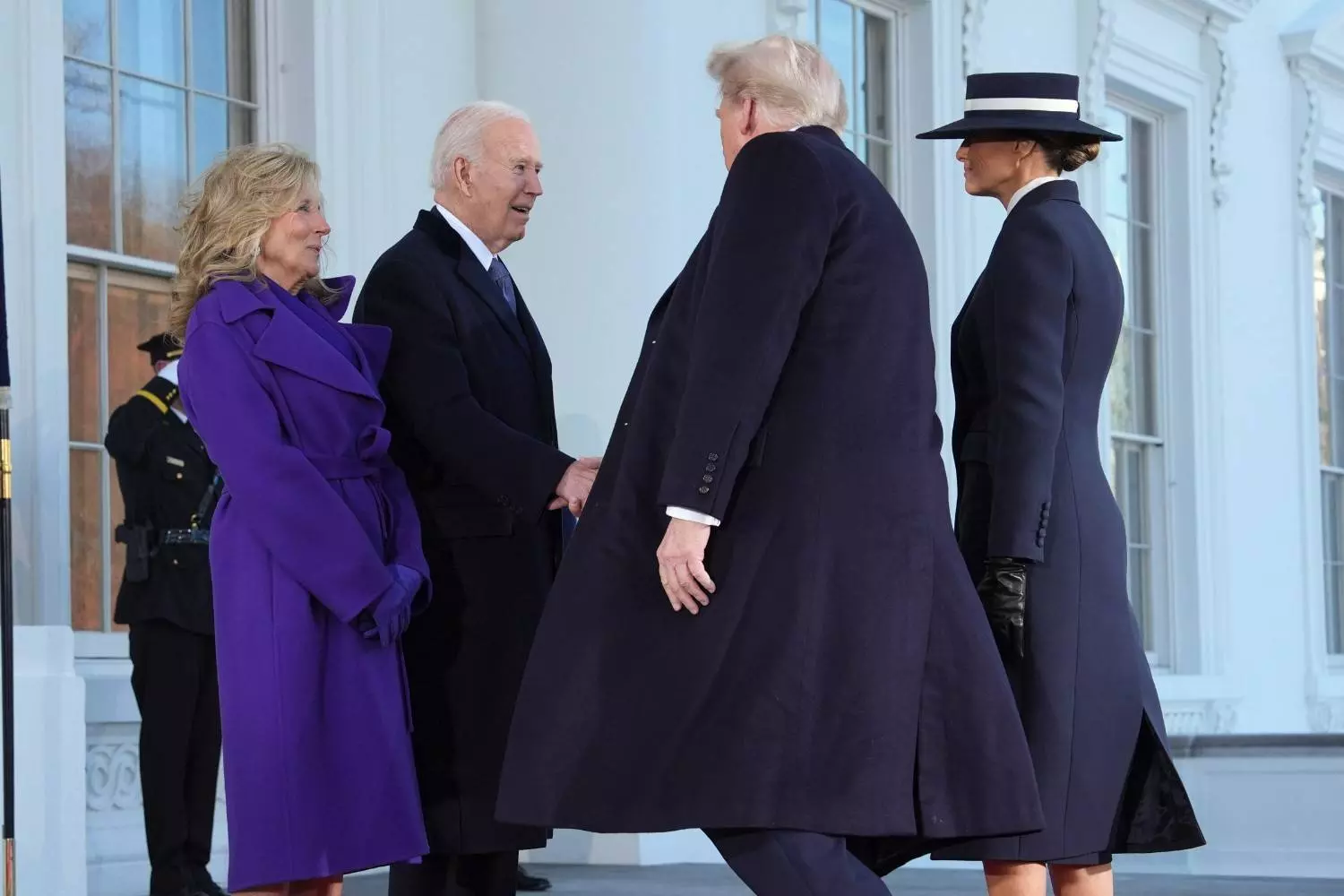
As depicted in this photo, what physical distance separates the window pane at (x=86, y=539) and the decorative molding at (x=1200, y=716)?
5.84m

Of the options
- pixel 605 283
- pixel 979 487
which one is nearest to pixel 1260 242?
pixel 605 283

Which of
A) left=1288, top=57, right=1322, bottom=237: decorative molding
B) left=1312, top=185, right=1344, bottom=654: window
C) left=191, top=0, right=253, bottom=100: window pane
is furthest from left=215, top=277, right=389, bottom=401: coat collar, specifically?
left=1312, top=185, right=1344, bottom=654: window

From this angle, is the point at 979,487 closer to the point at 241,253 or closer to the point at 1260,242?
the point at 241,253

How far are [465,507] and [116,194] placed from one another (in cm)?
263

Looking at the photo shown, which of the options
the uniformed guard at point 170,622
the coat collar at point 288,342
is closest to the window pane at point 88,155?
the uniformed guard at point 170,622

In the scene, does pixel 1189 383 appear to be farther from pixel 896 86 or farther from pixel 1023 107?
pixel 1023 107

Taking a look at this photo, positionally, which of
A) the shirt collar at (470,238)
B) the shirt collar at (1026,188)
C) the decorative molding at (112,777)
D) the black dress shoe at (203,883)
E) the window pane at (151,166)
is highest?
the window pane at (151,166)

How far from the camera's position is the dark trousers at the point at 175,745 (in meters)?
5.20

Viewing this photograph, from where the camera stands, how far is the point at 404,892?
364 centimetres

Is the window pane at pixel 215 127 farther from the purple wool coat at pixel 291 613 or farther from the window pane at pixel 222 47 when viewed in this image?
the purple wool coat at pixel 291 613

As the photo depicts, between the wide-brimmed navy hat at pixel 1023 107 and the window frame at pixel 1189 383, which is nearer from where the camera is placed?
the wide-brimmed navy hat at pixel 1023 107

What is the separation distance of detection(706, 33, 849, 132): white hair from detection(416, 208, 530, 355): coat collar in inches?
27.6

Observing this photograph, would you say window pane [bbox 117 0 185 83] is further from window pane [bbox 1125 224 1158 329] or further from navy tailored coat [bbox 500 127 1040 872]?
window pane [bbox 1125 224 1158 329]

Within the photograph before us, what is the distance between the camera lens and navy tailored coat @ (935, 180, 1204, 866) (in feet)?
11.0
